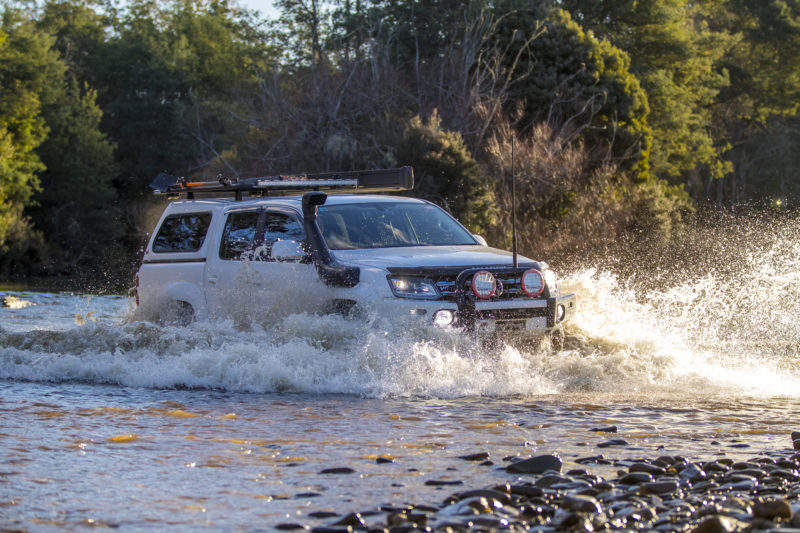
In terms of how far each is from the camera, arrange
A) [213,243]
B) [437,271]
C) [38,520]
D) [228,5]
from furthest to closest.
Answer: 1. [228,5]
2. [213,243]
3. [437,271]
4. [38,520]

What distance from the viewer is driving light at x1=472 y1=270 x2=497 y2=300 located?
9.89 metres

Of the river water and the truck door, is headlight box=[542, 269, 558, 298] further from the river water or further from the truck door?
the truck door

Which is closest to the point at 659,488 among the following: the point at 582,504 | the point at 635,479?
the point at 635,479

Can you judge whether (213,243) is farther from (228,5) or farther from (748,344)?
(228,5)

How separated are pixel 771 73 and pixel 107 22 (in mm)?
42720

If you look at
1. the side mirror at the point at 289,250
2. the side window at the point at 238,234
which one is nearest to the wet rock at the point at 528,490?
the side mirror at the point at 289,250

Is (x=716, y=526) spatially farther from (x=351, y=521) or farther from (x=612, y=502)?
(x=351, y=521)

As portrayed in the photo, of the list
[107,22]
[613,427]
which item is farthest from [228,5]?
[613,427]

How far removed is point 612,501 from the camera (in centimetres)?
549

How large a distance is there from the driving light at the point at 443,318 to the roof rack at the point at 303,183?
243 cm

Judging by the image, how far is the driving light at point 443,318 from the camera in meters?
9.74

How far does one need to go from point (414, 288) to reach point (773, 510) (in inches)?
199

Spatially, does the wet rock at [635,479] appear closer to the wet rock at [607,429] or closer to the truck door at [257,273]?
the wet rock at [607,429]

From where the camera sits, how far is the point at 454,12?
47.9 meters
